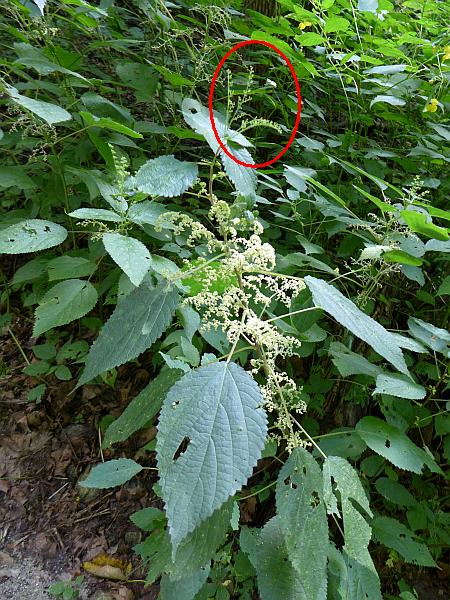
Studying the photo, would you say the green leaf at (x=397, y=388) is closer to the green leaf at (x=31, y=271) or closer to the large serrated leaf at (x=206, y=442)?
the large serrated leaf at (x=206, y=442)

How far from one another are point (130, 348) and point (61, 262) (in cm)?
102

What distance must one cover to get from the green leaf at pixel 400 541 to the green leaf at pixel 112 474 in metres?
1.03

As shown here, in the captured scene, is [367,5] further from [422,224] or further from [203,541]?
[203,541]

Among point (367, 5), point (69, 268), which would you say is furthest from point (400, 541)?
point (367, 5)

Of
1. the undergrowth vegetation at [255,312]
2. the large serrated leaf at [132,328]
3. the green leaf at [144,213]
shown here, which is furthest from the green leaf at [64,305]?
the large serrated leaf at [132,328]

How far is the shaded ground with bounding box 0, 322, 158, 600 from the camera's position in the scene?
8.28 ft

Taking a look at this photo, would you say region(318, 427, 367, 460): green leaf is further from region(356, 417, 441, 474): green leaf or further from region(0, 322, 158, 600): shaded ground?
region(0, 322, 158, 600): shaded ground

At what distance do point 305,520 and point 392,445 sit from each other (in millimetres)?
631

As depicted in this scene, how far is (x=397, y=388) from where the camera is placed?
5.45 feet

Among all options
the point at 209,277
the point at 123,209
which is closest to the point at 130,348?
the point at 209,277

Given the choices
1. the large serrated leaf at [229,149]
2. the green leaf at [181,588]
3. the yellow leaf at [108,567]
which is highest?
the large serrated leaf at [229,149]

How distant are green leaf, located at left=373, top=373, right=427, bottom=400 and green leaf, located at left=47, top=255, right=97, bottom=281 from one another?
48.1 inches

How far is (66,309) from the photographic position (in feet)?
6.16

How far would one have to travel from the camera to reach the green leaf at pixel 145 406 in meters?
1.32
